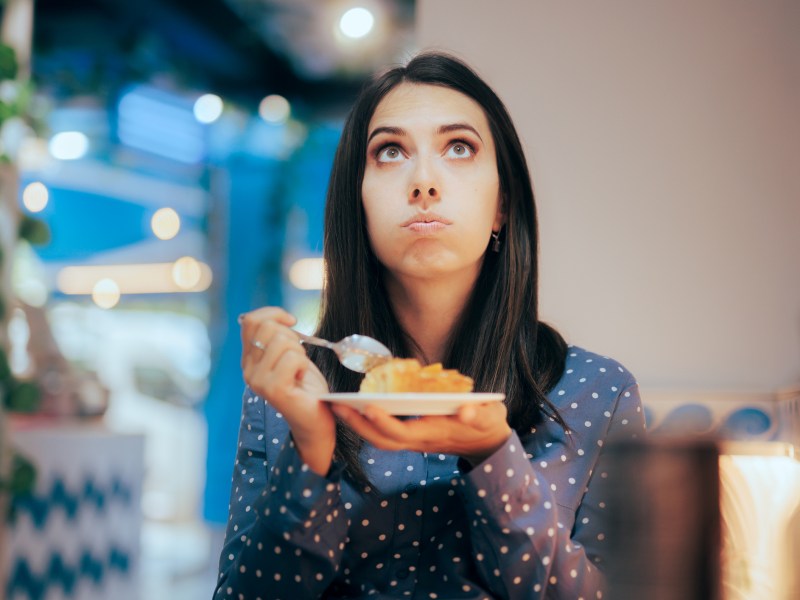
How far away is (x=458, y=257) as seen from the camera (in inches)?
49.4

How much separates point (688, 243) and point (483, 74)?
0.79 metres

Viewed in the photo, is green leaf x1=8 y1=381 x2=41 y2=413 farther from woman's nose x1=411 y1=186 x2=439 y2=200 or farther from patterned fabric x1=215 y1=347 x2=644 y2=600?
woman's nose x1=411 y1=186 x2=439 y2=200

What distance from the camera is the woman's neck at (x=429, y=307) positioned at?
53.5 inches

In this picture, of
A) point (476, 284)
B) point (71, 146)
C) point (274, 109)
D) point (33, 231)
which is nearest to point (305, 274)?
point (274, 109)

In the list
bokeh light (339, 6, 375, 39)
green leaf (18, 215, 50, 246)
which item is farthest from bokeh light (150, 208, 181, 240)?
green leaf (18, 215, 50, 246)

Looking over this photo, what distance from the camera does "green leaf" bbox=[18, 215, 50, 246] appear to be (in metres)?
2.91

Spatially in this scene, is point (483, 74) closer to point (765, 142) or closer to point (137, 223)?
point (765, 142)

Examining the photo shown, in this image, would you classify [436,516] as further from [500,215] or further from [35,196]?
Answer: [35,196]

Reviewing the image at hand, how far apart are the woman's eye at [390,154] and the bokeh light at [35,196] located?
4.76 metres

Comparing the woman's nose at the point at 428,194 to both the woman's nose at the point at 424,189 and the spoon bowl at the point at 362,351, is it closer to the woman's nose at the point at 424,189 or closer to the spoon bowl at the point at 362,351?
the woman's nose at the point at 424,189

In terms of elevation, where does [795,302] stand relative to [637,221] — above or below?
below

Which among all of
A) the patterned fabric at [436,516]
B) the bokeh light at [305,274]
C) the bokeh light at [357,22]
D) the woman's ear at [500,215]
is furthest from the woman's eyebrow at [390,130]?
the bokeh light at [305,274]

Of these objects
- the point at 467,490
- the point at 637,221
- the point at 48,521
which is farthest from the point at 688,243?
the point at 48,521

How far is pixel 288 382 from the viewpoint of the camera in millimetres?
974
